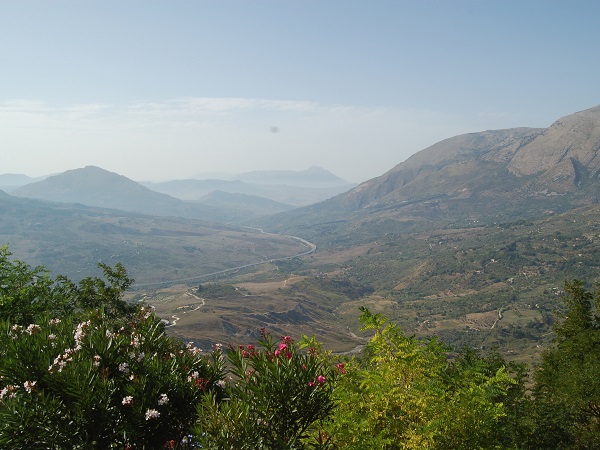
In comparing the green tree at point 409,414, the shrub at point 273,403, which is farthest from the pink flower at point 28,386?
the green tree at point 409,414

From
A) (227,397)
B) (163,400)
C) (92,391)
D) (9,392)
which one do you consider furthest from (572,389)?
(9,392)

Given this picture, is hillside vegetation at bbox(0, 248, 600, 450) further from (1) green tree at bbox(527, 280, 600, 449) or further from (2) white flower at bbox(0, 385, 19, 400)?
(1) green tree at bbox(527, 280, 600, 449)

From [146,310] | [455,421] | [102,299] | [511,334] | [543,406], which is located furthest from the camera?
[511,334]

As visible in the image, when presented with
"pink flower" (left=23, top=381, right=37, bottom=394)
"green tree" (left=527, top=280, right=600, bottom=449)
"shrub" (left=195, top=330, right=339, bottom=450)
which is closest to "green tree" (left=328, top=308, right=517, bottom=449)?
"shrub" (left=195, top=330, right=339, bottom=450)

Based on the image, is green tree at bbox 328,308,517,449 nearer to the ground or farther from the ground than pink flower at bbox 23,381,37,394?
nearer to the ground

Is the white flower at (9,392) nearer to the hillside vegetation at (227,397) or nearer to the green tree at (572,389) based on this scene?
the hillside vegetation at (227,397)

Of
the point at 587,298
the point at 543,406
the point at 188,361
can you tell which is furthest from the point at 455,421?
the point at 587,298

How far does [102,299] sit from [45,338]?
30011 mm

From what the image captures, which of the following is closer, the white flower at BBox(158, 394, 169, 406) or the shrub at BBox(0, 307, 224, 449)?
the shrub at BBox(0, 307, 224, 449)

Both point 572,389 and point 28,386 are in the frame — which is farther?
point 572,389

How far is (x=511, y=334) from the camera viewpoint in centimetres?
18650

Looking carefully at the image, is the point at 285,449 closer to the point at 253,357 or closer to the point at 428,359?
the point at 253,357

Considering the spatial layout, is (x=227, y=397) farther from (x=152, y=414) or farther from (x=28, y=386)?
(x=28, y=386)

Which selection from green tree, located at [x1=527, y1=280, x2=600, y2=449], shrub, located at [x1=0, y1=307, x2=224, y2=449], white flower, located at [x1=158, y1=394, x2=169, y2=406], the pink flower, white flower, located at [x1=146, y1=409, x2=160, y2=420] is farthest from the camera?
green tree, located at [x1=527, y1=280, x2=600, y2=449]
